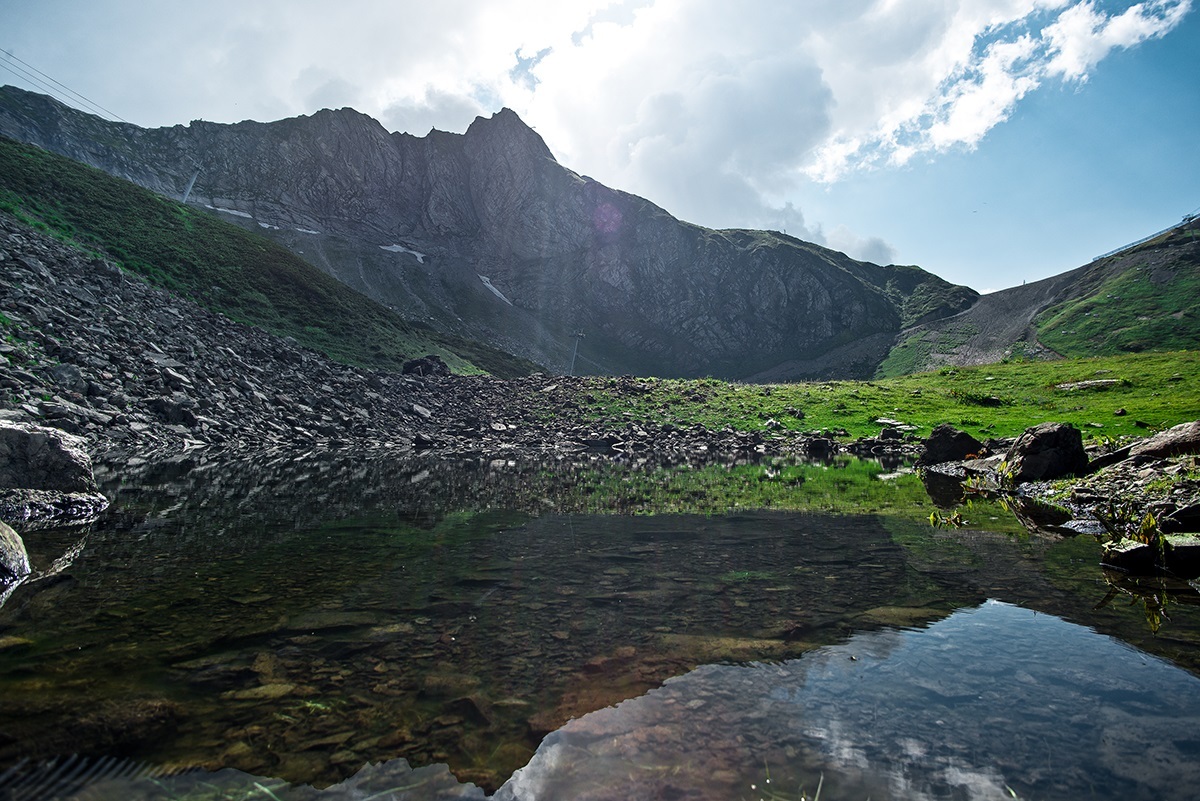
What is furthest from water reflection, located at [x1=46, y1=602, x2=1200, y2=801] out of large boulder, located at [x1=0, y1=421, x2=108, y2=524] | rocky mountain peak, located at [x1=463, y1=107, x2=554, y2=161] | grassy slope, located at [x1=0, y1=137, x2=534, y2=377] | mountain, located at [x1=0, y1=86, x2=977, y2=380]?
rocky mountain peak, located at [x1=463, y1=107, x2=554, y2=161]

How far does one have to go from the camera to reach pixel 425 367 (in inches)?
2191

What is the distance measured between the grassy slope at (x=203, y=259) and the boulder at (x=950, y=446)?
159 ft

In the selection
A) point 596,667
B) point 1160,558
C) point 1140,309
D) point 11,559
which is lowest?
point 596,667

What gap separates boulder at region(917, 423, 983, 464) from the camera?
33.2m

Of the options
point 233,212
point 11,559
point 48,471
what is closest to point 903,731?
point 11,559

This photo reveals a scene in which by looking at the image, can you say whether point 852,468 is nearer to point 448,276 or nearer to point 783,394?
point 783,394

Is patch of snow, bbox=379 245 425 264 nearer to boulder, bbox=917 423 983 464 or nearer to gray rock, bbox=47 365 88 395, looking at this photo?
gray rock, bbox=47 365 88 395

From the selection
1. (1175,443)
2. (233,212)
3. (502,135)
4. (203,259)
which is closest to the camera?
(1175,443)

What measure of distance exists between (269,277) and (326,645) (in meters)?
72.2

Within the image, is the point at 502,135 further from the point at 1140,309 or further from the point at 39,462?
the point at 39,462

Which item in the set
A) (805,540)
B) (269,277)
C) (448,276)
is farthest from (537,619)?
(448,276)

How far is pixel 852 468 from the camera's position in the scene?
3047 cm

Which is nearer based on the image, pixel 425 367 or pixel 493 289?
pixel 425 367

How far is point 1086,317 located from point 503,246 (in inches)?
6616
